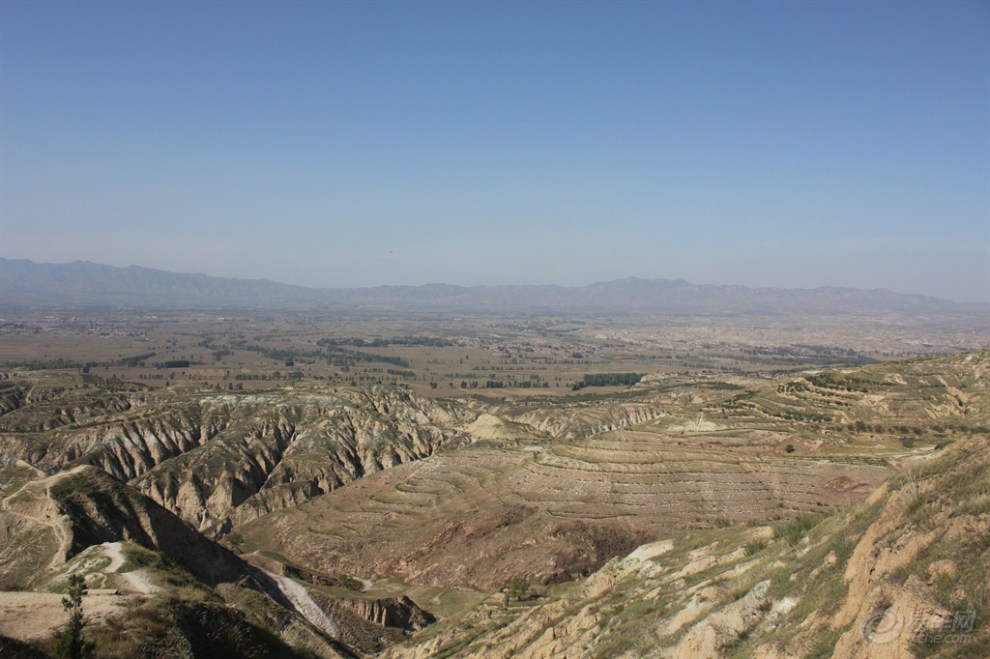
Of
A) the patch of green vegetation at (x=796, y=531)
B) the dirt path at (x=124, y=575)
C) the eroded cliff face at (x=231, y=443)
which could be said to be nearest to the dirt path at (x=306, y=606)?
the dirt path at (x=124, y=575)

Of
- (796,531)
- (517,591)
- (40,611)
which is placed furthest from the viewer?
(517,591)

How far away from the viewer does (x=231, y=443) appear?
88.2 metres

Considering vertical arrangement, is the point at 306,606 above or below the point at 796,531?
below

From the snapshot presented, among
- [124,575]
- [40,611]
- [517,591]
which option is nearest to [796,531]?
[517,591]

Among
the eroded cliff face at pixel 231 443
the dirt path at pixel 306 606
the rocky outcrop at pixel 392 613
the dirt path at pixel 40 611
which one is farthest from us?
the eroded cliff face at pixel 231 443

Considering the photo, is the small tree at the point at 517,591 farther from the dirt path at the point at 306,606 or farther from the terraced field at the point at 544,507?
the dirt path at the point at 306,606

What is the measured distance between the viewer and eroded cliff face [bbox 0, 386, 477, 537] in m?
78.5

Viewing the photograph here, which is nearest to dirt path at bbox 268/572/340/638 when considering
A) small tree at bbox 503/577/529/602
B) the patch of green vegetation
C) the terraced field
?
the terraced field

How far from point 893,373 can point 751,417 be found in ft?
79.8

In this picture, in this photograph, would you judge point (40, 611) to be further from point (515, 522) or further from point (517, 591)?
point (515, 522)

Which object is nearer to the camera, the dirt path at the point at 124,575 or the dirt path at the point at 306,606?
the dirt path at the point at 124,575

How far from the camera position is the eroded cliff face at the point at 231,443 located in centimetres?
7850

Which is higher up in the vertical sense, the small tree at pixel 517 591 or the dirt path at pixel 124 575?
the dirt path at pixel 124 575

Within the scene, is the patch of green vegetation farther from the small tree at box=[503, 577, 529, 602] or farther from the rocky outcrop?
the rocky outcrop
